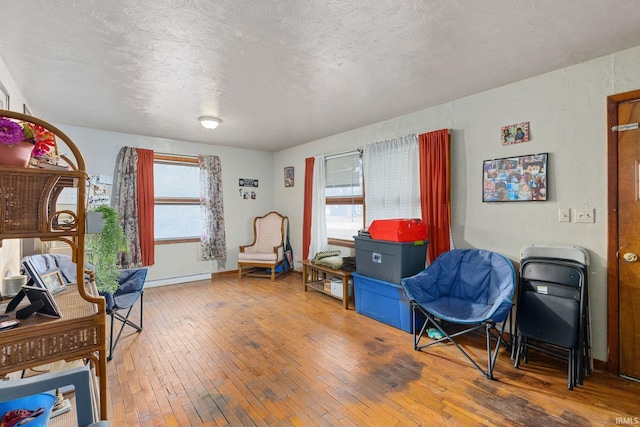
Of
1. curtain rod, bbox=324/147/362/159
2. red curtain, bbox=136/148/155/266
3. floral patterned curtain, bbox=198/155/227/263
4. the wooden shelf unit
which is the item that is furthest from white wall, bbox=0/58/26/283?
curtain rod, bbox=324/147/362/159

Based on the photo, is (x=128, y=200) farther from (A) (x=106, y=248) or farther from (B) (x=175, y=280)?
(A) (x=106, y=248)

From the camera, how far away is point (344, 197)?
4770mm

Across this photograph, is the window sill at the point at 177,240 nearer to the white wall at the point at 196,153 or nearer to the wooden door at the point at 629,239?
the white wall at the point at 196,153

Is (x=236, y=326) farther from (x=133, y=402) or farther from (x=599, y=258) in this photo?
(x=599, y=258)

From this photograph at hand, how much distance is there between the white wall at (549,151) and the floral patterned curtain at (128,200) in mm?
4255

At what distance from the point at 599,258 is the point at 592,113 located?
1151mm

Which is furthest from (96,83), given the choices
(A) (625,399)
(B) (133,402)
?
(A) (625,399)

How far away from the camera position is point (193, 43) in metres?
2.11

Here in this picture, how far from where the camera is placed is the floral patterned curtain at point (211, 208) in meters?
5.37

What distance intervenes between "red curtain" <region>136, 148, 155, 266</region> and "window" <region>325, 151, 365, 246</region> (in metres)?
2.80

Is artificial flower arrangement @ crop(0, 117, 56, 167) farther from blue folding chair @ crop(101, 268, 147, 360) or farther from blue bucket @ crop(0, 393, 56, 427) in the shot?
blue folding chair @ crop(101, 268, 147, 360)

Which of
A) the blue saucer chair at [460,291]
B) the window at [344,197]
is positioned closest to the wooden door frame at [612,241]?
the blue saucer chair at [460,291]

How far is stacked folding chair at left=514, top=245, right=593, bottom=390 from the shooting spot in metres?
2.23

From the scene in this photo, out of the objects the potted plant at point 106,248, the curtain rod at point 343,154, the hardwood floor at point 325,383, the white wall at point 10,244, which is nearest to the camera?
the hardwood floor at point 325,383
